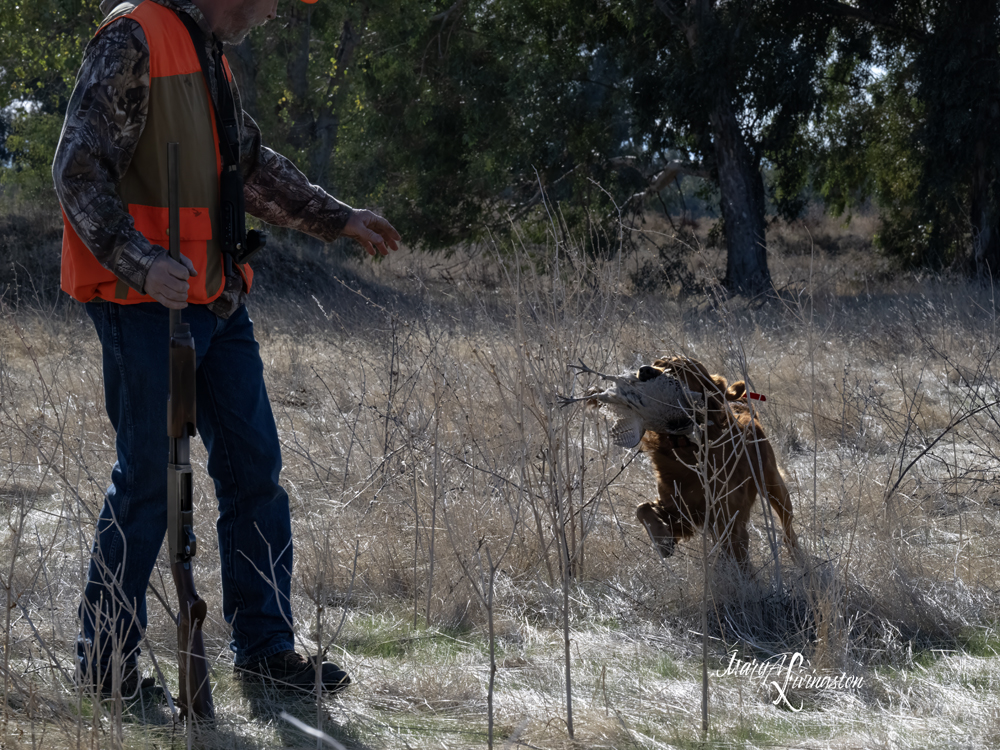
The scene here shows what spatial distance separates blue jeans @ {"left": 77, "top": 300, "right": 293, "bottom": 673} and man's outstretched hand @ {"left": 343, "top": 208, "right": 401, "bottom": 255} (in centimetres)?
44

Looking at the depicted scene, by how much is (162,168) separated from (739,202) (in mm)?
12478

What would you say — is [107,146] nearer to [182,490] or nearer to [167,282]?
[167,282]

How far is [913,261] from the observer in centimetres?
1455

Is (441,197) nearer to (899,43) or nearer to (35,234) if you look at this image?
(35,234)

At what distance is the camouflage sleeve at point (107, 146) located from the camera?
214 cm

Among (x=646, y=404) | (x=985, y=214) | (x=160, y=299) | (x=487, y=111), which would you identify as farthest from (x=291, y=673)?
(x=985, y=214)

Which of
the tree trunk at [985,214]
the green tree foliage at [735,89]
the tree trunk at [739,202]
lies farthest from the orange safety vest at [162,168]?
the tree trunk at [985,214]

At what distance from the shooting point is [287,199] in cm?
283

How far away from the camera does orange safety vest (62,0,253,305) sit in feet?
7.43

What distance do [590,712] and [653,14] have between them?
13.0 metres

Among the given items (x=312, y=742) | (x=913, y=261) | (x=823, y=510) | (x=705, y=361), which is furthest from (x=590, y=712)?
(x=913, y=261)

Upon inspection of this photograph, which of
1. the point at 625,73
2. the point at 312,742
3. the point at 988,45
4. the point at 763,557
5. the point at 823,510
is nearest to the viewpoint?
the point at 312,742

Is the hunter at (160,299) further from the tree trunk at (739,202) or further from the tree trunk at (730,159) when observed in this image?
the tree trunk at (739,202)

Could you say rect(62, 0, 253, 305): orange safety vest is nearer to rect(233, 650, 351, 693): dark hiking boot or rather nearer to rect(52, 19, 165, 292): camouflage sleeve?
rect(52, 19, 165, 292): camouflage sleeve
